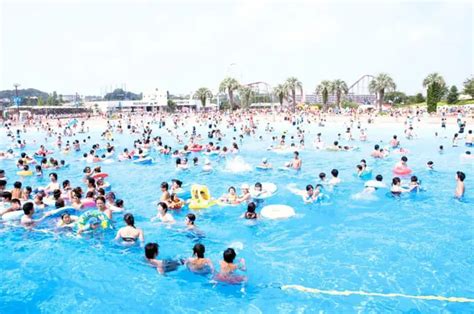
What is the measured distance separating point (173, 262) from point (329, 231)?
404 cm

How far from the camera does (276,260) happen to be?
7.58m

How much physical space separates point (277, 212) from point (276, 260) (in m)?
2.36

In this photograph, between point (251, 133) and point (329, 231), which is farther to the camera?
point (251, 133)

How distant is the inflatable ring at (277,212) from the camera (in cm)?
977

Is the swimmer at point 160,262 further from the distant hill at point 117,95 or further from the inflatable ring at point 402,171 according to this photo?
the distant hill at point 117,95

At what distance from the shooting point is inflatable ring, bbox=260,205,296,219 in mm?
9766

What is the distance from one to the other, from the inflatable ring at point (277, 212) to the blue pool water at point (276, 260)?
187 mm

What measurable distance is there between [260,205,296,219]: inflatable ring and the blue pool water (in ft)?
0.61

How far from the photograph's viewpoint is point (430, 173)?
51.2 ft

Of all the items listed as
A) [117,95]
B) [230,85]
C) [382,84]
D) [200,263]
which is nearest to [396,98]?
[382,84]

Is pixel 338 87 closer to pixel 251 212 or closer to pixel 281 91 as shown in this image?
pixel 281 91

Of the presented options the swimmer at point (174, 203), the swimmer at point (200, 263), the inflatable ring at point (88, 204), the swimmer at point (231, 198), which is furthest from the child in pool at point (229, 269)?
the inflatable ring at point (88, 204)

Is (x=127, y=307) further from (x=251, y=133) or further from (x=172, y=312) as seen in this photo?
(x=251, y=133)

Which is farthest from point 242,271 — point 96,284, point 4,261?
point 4,261
